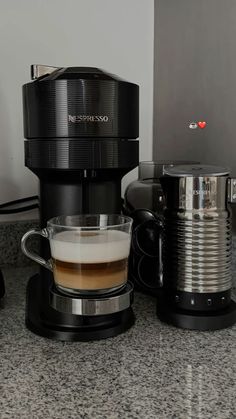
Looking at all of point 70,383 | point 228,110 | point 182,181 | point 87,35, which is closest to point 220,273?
point 182,181

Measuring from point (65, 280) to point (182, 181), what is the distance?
0.62 feet

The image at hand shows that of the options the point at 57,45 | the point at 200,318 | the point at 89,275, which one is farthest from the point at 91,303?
the point at 57,45

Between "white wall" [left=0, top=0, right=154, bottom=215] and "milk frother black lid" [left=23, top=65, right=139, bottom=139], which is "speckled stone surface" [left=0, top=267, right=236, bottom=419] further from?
"white wall" [left=0, top=0, right=154, bottom=215]

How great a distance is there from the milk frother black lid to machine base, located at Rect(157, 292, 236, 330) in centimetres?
24

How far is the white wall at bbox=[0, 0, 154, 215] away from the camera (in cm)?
100

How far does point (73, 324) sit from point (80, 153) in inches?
8.2

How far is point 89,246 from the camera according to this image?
22.4 inches

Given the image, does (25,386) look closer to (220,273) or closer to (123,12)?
(220,273)

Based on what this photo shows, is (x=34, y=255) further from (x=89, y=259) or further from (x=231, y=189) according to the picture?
(x=231, y=189)

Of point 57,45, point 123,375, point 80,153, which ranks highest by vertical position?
point 57,45

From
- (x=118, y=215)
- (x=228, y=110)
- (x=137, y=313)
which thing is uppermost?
(x=228, y=110)

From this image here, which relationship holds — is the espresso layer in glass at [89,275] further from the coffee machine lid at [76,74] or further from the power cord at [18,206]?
the power cord at [18,206]

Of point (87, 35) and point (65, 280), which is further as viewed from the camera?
point (87, 35)

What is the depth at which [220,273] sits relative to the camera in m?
0.64
